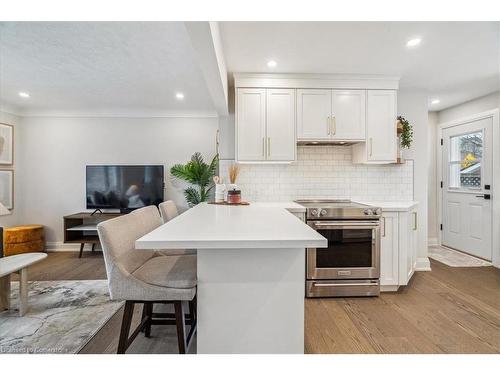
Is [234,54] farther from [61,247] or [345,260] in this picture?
[61,247]

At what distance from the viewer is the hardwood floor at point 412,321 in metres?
1.89

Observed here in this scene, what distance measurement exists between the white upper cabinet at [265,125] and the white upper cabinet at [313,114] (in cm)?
10

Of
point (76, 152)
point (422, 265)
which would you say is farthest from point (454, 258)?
point (76, 152)

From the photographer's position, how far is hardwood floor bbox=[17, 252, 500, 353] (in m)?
1.89

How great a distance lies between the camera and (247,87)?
10.1 ft

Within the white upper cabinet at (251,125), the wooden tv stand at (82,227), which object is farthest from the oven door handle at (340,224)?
the wooden tv stand at (82,227)

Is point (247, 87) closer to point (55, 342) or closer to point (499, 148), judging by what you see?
point (55, 342)

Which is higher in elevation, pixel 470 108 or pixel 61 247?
pixel 470 108

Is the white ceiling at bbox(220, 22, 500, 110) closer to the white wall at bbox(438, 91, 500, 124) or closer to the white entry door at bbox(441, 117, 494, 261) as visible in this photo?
the white wall at bbox(438, 91, 500, 124)

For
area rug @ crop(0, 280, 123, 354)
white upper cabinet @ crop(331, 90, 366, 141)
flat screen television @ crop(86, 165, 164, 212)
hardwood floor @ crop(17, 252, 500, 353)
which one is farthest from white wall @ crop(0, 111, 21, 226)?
white upper cabinet @ crop(331, 90, 366, 141)

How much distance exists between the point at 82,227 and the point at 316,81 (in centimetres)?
410

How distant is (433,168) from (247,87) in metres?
3.78

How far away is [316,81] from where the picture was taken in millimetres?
3117

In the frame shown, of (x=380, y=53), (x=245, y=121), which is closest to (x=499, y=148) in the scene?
(x=380, y=53)
